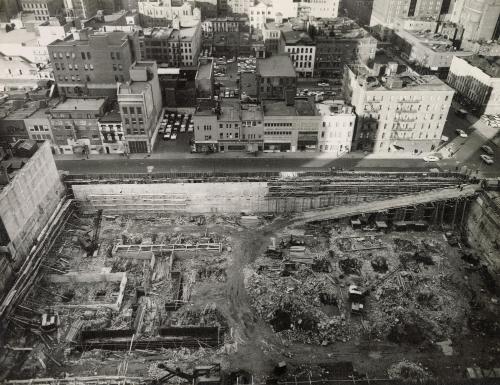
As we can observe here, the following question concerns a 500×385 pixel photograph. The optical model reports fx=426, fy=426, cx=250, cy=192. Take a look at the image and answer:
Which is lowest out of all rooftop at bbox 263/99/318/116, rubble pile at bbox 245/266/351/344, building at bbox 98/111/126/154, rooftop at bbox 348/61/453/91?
rubble pile at bbox 245/266/351/344

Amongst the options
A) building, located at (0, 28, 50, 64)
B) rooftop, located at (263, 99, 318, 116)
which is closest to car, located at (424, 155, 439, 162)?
rooftop, located at (263, 99, 318, 116)

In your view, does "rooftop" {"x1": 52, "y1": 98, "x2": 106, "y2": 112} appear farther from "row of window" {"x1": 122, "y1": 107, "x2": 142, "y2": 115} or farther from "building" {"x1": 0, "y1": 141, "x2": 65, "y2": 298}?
"building" {"x1": 0, "y1": 141, "x2": 65, "y2": 298}

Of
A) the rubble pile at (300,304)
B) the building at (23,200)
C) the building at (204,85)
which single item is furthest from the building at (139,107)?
the rubble pile at (300,304)

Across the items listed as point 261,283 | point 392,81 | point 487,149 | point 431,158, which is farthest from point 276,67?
point 261,283

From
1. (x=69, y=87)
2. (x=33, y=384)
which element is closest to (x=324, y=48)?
(x=69, y=87)

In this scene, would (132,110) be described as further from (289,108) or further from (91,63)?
(289,108)
